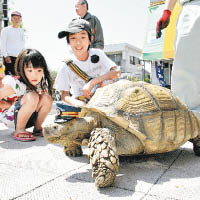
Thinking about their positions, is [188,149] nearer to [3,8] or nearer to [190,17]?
[190,17]

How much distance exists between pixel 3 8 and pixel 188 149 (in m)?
11.0

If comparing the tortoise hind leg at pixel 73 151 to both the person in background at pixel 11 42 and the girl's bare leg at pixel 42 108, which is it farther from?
the person in background at pixel 11 42

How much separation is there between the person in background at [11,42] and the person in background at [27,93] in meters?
2.53

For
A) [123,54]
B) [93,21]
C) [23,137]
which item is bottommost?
[23,137]

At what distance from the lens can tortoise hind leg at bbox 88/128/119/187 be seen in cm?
155

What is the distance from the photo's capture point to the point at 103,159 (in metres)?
1.59

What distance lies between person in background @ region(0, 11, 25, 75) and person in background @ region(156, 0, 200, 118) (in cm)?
370

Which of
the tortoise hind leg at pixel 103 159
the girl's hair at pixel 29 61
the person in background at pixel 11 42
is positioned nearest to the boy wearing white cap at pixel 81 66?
the girl's hair at pixel 29 61

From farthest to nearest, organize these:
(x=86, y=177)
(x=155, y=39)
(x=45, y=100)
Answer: (x=155, y=39) → (x=45, y=100) → (x=86, y=177)

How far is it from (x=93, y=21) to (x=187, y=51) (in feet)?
6.11

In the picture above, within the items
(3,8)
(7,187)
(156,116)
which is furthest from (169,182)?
(3,8)

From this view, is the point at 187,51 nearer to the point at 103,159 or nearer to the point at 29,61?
the point at 29,61

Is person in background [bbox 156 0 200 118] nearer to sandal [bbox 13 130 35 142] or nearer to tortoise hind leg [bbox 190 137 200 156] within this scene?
tortoise hind leg [bbox 190 137 200 156]

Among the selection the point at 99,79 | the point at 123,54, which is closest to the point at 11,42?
the point at 99,79
